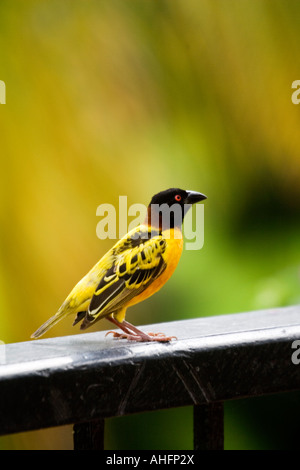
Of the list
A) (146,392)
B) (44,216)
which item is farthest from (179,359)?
(44,216)

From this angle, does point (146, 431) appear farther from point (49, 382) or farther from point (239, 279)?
point (49, 382)

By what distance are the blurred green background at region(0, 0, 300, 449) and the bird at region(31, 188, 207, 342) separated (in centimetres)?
60

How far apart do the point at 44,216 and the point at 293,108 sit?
58cm

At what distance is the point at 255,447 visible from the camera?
1440 mm

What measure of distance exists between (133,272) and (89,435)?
0.25 metres

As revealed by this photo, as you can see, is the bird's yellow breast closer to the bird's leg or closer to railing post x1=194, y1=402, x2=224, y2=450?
the bird's leg

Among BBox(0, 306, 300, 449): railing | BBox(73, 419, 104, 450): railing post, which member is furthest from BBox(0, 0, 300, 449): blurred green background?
BBox(73, 419, 104, 450): railing post

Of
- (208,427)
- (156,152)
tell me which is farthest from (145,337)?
(156,152)

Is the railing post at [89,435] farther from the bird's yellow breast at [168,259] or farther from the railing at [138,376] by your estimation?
the bird's yellow breast at [168,259]

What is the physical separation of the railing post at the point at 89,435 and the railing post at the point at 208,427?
0.31 ft

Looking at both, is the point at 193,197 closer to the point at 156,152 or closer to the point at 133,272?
the point at 133,272

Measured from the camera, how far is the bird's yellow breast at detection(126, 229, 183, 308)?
2.64ft

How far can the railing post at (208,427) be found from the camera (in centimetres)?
61

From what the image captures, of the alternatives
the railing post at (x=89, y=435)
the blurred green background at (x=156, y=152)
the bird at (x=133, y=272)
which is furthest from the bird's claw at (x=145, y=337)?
the blurred green background at (x=156, y=152)
